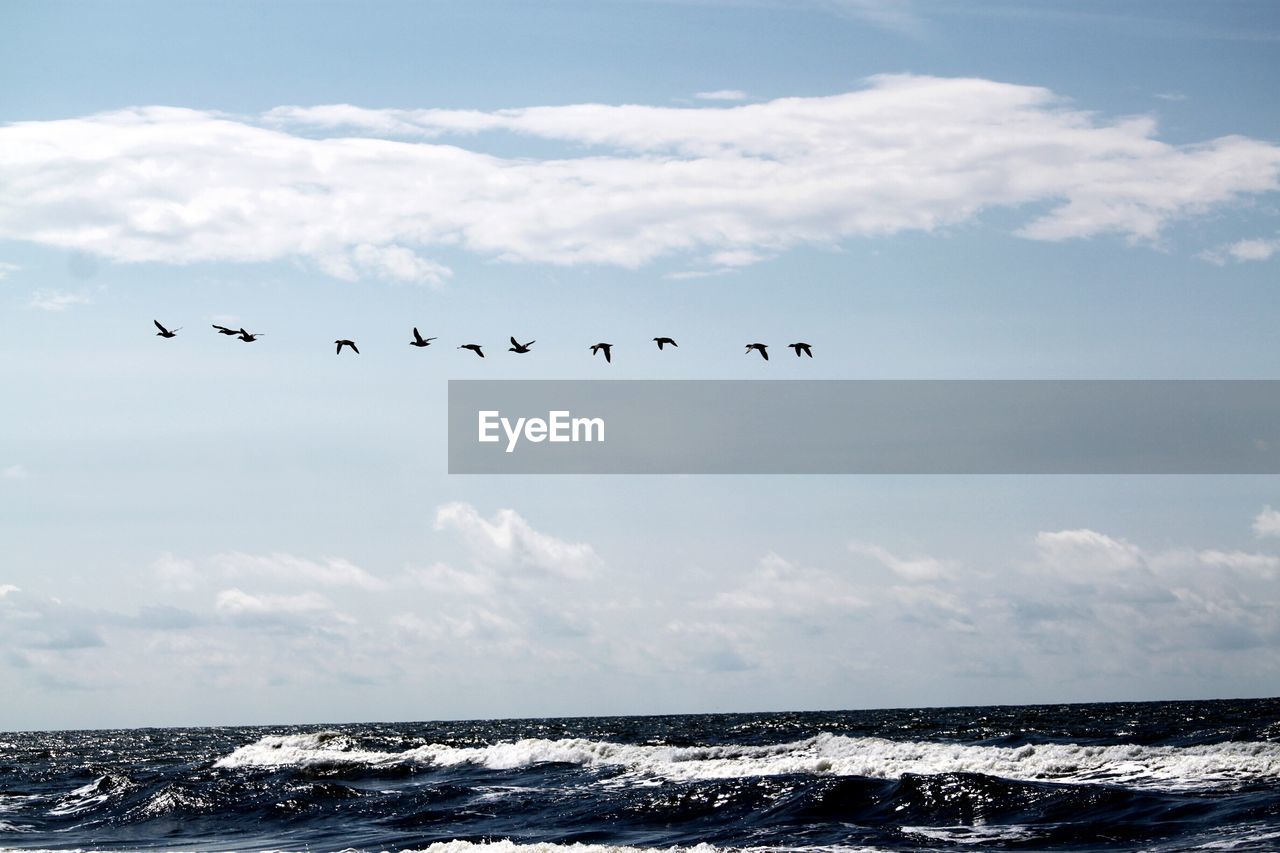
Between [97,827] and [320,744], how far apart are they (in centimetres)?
3248

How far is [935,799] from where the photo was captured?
3325 cm

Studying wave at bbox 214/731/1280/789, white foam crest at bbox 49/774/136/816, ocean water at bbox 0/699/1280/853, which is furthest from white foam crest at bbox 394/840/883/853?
white foam crest at bbox 49/774/136/816

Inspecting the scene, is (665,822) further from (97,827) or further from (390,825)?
(97,827)

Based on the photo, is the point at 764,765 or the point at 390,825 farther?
the point at 764,765

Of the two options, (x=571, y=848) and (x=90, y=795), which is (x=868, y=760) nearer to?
(x=571, y=848)

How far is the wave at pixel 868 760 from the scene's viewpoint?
3747cm

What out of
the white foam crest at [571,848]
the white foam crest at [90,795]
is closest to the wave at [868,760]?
the white foam crest at [90,795]

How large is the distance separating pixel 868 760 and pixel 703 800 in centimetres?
918

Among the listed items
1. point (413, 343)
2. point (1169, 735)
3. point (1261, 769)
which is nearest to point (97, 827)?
point (413, 343)

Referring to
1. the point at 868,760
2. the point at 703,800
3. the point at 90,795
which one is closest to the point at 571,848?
the point at 703,800

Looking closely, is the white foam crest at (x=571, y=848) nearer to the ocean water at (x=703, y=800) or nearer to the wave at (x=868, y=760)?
the ocean water at (x=703, y=800)

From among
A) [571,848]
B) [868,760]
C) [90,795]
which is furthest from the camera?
[90,795]

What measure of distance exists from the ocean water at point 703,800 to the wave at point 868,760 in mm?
142

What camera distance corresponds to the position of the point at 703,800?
35.4 metres
